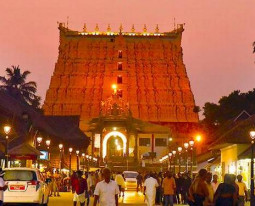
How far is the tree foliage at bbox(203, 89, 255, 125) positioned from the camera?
111250 mm

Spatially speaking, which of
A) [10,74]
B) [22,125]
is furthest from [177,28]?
[22,125]

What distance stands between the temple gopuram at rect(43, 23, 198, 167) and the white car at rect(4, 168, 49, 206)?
104 m

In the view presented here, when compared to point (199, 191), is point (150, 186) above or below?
above

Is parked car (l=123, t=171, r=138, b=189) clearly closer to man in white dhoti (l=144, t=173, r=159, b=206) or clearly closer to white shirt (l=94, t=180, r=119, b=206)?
man in white dhoti (l=144, t=173, r=159, b=206)

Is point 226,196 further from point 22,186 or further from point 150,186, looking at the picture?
point 22,186

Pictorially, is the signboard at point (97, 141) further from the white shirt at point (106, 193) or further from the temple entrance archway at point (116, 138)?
the white shirt at point (106, 193)

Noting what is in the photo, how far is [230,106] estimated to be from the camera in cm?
11356

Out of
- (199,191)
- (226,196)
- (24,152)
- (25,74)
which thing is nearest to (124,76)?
(25,74)

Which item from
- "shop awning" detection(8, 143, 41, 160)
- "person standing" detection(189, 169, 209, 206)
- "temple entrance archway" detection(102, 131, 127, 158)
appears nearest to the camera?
"person standing" detection(189, 169, 209, 206)

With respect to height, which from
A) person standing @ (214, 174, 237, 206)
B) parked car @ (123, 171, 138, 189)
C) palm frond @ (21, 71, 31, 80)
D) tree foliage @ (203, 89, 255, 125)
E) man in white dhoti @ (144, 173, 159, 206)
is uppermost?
palm frond @ (21, 71, 31, 80)

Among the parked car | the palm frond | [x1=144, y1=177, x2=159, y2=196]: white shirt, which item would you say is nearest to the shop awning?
[x1=144, y1=177, x2=159, y2=196]: white shirt

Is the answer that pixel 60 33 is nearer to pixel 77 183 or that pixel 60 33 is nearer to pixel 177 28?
pixel 177 28

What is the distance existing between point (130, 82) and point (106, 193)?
422ft

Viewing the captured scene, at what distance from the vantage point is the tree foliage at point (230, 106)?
111250mm
